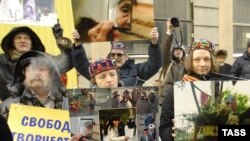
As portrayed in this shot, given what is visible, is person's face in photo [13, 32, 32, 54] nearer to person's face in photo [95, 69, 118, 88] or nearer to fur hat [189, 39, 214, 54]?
person's face in photo [95, 69, 118, 88]

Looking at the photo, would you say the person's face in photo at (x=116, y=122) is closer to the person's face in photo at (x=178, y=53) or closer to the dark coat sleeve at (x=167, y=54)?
the dark coat sleeve at (x=167, y=54)

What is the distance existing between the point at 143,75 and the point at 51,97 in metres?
1.48

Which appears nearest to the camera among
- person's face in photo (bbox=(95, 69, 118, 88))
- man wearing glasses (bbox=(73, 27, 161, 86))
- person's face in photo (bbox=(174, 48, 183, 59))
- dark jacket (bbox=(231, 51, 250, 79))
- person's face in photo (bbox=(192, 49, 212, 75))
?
person's face in photo (bbox=(192, 49, 212, 75))

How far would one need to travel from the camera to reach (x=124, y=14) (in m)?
4.34

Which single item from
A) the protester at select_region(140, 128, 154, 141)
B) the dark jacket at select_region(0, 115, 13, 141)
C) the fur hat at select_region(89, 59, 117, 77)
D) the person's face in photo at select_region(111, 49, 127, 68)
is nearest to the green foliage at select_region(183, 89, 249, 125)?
the protester at select_region(140, 128, 154, 141)

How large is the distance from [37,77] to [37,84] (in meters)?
0.05

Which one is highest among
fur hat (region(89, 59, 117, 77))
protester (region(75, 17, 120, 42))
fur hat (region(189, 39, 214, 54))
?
protester (region(75, 17, 120, 42))

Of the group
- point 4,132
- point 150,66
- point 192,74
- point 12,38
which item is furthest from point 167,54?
point 4,132

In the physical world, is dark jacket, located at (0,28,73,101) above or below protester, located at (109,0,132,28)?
below

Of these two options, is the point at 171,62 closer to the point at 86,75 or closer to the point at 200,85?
the point at 86,75

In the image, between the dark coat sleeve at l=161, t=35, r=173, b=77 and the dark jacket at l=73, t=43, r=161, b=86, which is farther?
the dark coat sleeve at l=161, t=35, r=173, b=77

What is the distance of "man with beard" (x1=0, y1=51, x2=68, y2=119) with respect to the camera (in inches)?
136

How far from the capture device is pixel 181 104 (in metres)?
3.25

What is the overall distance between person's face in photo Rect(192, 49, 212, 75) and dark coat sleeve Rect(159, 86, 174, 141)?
193 mm
